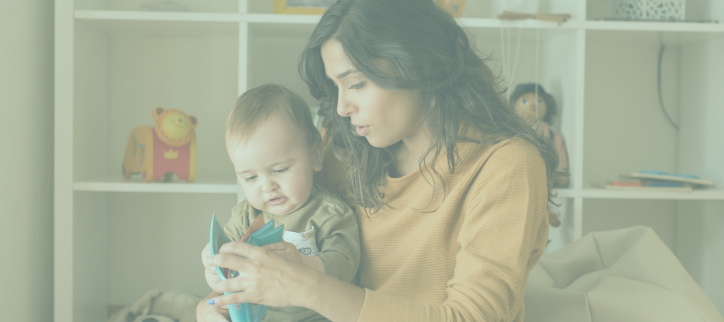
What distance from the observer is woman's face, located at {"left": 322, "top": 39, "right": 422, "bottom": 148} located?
3.05 ft

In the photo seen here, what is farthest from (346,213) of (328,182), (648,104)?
(648,104)

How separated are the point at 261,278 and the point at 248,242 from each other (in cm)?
10

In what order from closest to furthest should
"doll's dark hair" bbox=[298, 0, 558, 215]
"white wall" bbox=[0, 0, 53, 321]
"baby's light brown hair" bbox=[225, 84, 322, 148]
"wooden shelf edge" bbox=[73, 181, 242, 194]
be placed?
"doll's dark hair" bbox=[298, 0, 558, 215] < "baby's light brown hair" bbox=[225, 84, 322, 148] < "white wall" bbox=[0, 0, 53, 321] < "wooden shelf edge" bbox=[73, 181, 242, 194]

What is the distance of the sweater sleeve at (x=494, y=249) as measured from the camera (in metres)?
0.83

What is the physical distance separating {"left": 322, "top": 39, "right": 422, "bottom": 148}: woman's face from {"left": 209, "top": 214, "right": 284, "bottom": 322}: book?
0.84 feet

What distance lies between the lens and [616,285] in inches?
43.0

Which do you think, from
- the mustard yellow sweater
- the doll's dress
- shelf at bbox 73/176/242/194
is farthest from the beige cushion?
shelf at bbox 73/176/242/194

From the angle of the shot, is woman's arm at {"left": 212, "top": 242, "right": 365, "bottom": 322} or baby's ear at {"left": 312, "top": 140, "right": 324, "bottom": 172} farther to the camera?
baby's ear at {"left": 312, "top": 140, "right": 324, "bottom": 172}

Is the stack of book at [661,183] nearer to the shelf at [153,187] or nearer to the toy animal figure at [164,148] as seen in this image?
the shelf at [153,187]

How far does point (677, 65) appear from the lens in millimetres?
1804

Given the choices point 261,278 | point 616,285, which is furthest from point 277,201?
point 616,285

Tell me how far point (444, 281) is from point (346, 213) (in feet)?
0.80

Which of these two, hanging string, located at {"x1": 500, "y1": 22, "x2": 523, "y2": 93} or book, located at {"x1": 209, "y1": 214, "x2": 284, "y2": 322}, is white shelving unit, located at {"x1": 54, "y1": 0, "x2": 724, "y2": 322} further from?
book, located at {"x1": 209, "y1": 214, "x2": 284, "y2": 322}

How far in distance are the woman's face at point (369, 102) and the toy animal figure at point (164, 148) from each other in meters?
0.68
